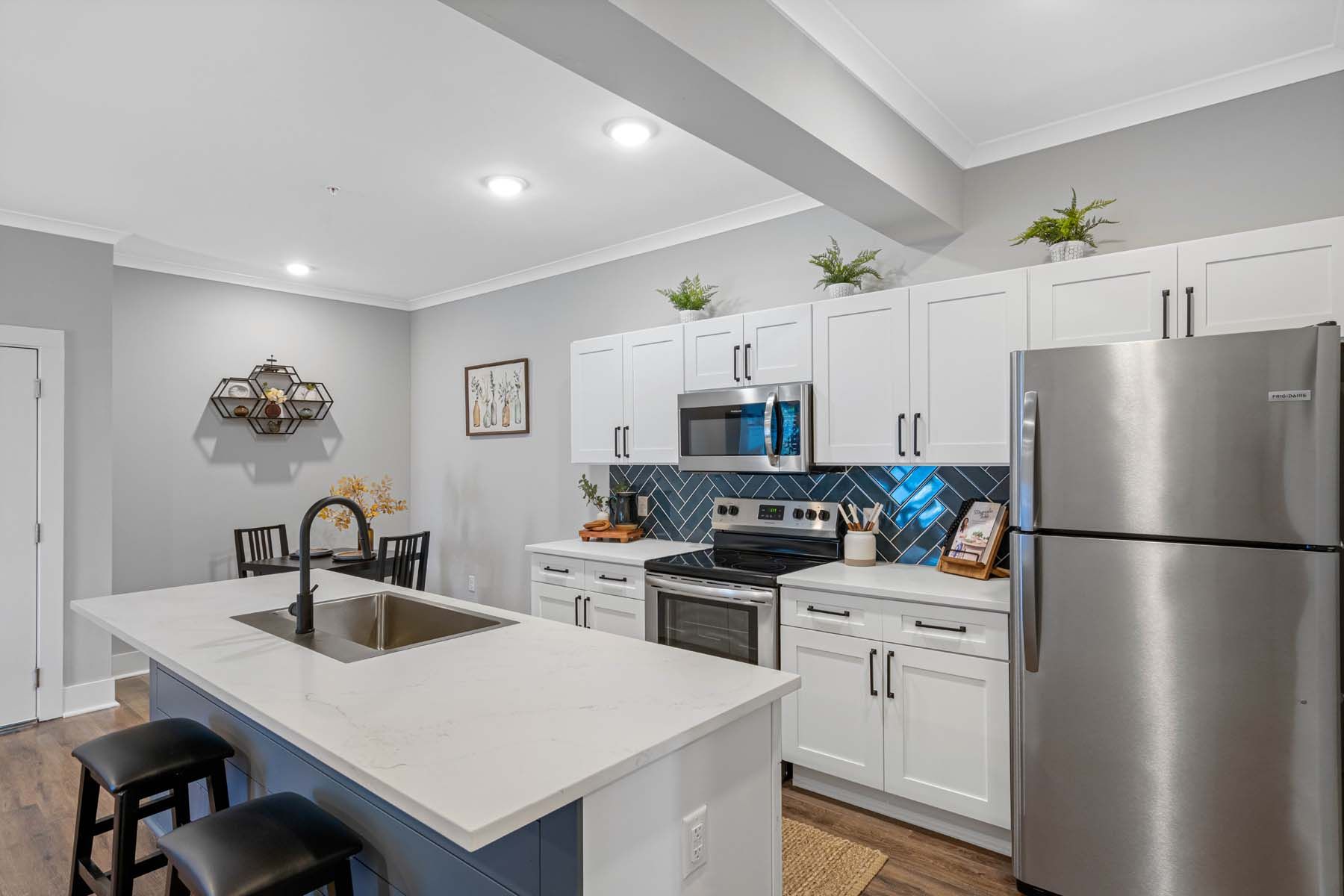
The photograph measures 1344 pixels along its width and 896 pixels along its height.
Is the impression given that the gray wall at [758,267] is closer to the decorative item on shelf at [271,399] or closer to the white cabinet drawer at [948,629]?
the decorative item on shelf at [271,399]

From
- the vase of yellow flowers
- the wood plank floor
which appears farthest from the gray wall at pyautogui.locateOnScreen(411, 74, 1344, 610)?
the wood plank floor

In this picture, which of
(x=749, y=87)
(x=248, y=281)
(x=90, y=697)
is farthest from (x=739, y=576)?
(x=248, y=281)

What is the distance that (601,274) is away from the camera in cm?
462

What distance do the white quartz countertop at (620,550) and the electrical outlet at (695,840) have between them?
2.01 m

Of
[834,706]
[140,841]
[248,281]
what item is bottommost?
[140,841]

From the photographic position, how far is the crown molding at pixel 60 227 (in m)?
3.76

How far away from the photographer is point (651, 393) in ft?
12.6

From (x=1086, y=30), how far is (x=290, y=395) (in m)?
5.12

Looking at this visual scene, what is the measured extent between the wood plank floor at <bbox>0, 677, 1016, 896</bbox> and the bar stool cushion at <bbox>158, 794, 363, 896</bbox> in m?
1.25

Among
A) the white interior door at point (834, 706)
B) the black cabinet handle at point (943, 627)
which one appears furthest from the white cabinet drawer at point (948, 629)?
the white interior door at point (834, 706)

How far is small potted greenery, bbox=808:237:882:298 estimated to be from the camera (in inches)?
128

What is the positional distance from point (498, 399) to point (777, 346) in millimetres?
2622

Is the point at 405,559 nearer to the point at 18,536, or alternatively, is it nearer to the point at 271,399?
the point at 271,399

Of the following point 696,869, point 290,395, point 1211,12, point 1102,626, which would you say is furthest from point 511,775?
point 290,395
